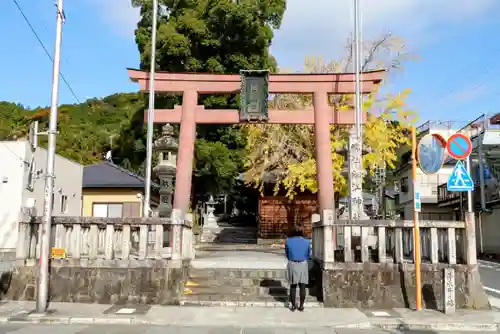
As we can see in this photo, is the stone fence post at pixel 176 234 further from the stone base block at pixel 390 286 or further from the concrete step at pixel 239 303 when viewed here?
the stone base block at pixel 390 286

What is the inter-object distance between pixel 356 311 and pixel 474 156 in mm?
25379

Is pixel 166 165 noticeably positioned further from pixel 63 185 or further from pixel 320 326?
pixel 320 326

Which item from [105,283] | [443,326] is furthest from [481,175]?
[105,283]

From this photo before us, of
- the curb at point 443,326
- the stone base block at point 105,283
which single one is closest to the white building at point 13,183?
the stone base block at point 105,283

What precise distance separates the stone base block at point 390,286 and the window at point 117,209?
18687mm

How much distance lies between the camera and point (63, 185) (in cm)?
2542

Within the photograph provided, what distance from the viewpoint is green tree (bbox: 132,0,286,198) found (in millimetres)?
27531

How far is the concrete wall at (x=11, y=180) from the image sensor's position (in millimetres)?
20766

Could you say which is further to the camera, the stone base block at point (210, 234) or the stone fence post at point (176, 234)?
the stone base block at point (210, 234)

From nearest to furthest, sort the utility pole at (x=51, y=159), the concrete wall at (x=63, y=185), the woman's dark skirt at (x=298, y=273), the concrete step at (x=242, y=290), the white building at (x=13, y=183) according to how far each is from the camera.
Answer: the utility pole at (x=51, y=159), the woman's dark skirt at (x=298, y=273), the concrete step at (x=242, y=290), the white building at (x=13, y=183), the concrete wall at (x=63, y=185)

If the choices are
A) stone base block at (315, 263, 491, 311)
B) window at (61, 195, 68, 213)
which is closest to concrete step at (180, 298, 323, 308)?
Answer: stone base block at (315, 263, 491, 311)

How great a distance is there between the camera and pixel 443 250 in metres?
11.5

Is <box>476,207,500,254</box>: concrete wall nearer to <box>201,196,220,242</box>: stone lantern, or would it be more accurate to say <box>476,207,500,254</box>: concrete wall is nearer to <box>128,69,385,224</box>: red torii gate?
<box>128,69,385,224</box>: red torii gate

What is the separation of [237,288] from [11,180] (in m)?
13.6
